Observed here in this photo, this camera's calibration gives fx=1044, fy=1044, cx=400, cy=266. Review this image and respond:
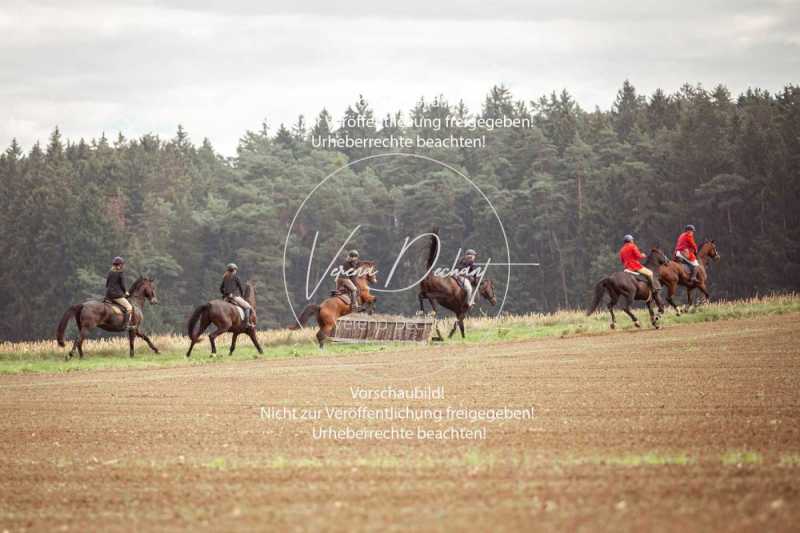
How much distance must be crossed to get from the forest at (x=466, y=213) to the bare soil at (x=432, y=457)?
21.4 metres

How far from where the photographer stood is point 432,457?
465 inches

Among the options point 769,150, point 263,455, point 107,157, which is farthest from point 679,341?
point 107,157

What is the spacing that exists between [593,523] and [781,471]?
108 inches

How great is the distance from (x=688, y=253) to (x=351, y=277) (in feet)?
42.4

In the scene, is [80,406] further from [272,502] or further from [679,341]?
[679,341]

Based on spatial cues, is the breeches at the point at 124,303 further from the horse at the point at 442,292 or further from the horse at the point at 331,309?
the horse at the point at 442,292

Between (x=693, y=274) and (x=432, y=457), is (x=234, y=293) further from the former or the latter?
(x=432, y=457)

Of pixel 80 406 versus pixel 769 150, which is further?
pixel 769 150

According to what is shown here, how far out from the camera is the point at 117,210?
87125 millimetres

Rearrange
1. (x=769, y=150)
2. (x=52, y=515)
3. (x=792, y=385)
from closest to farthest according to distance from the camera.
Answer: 1. (x=52, y=515)
2. (x=792, y=385)
3. (x=769, y=150)

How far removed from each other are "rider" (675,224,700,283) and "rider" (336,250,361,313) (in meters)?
12.4

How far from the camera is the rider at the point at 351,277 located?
30.4m

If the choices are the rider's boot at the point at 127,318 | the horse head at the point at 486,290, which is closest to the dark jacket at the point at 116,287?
the rider's boot at the point at 127,318

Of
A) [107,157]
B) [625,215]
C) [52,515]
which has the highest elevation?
[107,157]
